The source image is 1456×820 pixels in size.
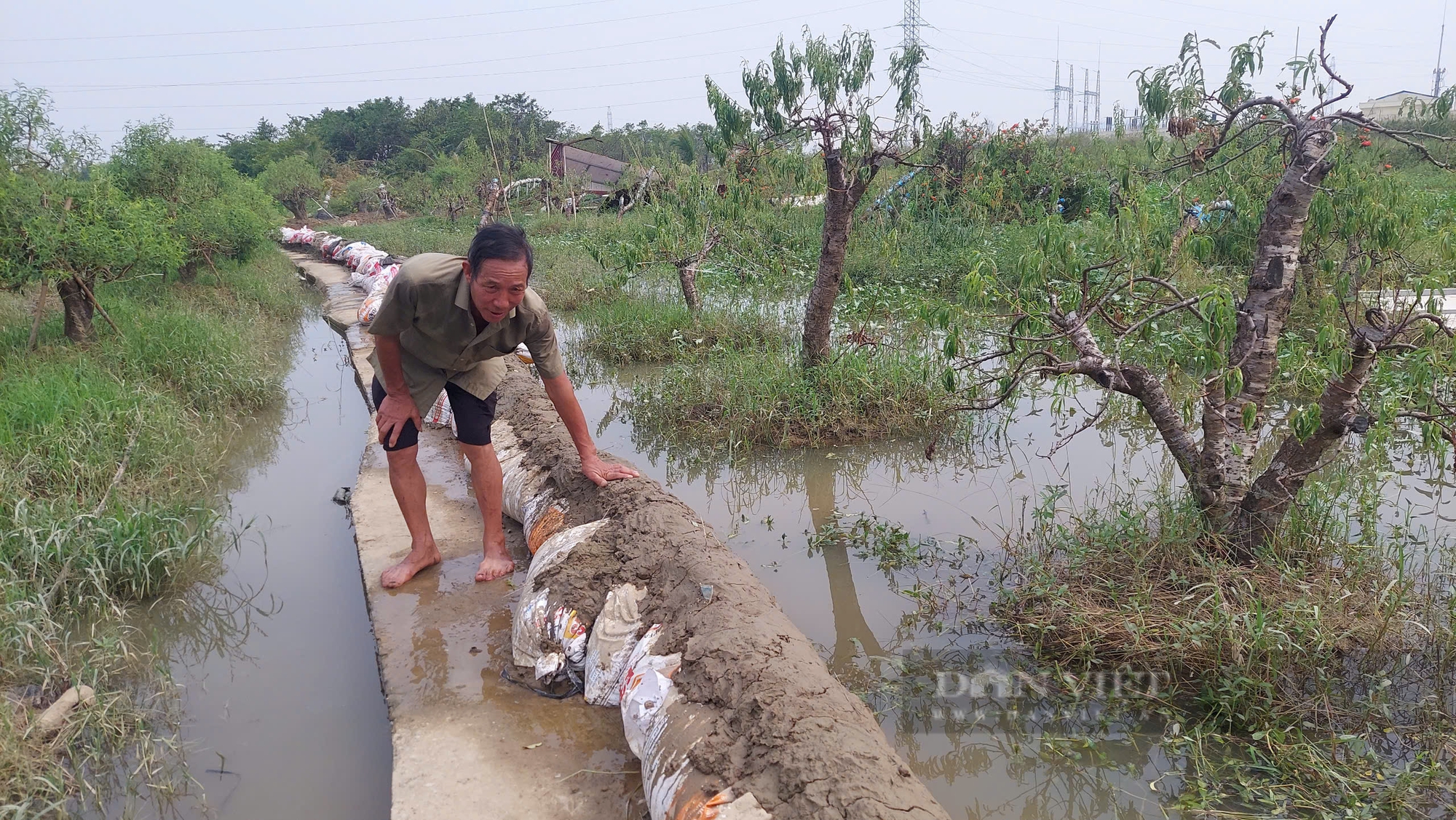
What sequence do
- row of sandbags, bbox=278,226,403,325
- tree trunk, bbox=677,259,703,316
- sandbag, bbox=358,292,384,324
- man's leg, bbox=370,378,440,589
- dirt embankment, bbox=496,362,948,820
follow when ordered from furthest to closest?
1. row of sandbags, bbox=278,226,403,325
2. sandbag, bbox=358,292,384,324
3. tree trunk, bbox=677,259,703,316
4. man's leg, bbox=370,378,440,589
5. dirt embankment, bbox=496,362,948,820

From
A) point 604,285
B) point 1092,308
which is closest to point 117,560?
point 1092,308

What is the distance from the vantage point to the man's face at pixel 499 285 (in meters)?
2.48

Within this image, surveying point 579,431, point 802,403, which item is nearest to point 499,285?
point 579,431

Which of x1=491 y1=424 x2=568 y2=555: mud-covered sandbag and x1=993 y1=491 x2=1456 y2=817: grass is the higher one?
x1=491 y1=424 x2=568 y2=555: mud-covered sandbag

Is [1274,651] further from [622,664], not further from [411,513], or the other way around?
[411,513]

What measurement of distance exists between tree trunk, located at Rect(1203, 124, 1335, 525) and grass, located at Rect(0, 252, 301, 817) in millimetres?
3300

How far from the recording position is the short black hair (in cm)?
248

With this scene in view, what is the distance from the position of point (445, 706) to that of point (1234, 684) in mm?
2154

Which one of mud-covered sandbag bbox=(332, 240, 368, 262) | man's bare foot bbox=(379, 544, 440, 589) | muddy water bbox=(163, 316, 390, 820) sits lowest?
muddy water bbox=(163, 316, 390, 820)

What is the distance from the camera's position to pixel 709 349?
6.32m

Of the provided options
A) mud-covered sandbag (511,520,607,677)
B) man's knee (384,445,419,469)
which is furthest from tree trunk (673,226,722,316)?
mud-covered sandbag (511,520,607,677)

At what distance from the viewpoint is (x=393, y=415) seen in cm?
289

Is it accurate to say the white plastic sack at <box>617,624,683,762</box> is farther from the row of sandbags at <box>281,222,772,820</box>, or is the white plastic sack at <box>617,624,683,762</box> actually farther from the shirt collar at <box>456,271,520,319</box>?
the shirt collar at <box>456,271,520,319</box>

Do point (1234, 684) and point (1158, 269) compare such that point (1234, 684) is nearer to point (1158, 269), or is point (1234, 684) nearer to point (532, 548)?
point (1158, 269)
